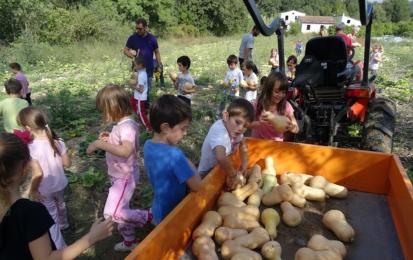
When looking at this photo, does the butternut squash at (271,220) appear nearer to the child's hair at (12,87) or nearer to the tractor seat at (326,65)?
the tractor seat at (326,65)

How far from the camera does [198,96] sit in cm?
895

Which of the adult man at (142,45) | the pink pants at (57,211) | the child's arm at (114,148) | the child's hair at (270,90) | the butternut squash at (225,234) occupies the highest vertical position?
the adult man at (142,45)

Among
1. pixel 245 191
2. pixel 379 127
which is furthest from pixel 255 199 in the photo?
pixel 379 127

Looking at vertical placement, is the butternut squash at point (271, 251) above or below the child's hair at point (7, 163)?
below

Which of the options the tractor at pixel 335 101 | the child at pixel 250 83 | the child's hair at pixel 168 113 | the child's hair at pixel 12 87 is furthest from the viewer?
the child at pixel 250 83

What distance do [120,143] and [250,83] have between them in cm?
396

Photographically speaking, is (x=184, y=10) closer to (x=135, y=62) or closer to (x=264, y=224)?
(x=135, y=62)

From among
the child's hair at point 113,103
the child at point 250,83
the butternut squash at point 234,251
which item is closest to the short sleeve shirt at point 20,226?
the butternut squash at point 234,251

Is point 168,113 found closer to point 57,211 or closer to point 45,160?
point 45,160

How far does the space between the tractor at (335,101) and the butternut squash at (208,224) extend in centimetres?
189

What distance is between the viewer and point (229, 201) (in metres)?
2.42

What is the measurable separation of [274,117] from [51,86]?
29.9ft

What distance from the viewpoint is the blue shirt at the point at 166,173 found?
212cm

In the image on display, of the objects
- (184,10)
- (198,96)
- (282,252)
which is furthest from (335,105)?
(184,10)
